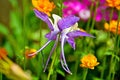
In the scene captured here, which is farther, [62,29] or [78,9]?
[78,9]

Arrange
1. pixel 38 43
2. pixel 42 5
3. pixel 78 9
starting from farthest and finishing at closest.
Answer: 1. pixel 38 43
2. pixel 78 9
3. pixel 42 5

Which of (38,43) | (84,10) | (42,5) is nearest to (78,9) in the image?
(84,10)

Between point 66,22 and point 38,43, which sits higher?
point 66,22

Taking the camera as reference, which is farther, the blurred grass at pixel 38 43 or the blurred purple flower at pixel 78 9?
the blurred purple flower at pixel 78 9

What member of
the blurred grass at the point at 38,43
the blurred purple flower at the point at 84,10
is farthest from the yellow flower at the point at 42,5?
the blurred purple flower at the point at 84,10

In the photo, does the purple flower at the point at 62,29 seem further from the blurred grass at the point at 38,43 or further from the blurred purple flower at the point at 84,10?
the blurred purple flower at the point at 84,10

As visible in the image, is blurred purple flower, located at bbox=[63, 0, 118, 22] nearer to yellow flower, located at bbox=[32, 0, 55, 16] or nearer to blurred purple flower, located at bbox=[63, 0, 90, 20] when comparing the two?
blurred purple flower, located at bbox=[63, 0, 90, 20]

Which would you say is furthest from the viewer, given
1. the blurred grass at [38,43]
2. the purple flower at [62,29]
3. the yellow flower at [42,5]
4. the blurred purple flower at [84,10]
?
the blurred purple flower at [84,10]

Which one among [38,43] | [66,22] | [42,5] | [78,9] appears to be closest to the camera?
[66,22]

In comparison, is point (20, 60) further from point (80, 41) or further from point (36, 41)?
point (36, 41)

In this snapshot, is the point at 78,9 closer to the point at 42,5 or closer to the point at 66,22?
the point at 42,5

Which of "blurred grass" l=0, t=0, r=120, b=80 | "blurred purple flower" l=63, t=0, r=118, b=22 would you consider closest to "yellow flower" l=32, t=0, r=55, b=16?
"blurred grass" l=0, t=0, r=120, b=80

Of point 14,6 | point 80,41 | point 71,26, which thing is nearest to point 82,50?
point 80,41
